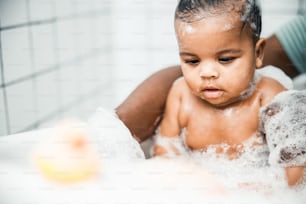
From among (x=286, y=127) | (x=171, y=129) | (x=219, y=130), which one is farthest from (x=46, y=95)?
(x=286, y=127)

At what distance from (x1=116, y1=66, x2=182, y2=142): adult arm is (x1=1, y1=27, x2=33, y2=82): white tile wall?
0.24m

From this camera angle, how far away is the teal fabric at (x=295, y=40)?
39.7 inches

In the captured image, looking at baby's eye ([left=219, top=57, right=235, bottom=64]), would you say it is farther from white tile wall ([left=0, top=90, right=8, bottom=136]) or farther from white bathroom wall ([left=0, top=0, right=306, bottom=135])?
white tile wall ([left=0, top=90, right=8, bottom=136])

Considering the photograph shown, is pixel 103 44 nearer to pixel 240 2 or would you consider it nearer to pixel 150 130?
pixel 150 130

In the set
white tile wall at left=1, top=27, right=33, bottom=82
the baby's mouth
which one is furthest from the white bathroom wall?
the baby's mouth


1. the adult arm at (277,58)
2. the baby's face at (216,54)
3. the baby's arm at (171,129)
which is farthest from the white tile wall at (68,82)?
the adult arm at (277,58)

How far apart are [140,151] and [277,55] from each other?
1.55 ft

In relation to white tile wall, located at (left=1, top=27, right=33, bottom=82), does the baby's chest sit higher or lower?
lower

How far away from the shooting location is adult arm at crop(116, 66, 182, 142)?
86 cm

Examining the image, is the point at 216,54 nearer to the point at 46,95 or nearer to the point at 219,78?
the point at 219,78

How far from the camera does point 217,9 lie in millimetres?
637

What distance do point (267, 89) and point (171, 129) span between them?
0.23 metres

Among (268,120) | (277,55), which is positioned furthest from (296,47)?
(268,120)

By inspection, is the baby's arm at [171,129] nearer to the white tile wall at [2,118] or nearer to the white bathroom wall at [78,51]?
the white bathroom wall at [78,51]
